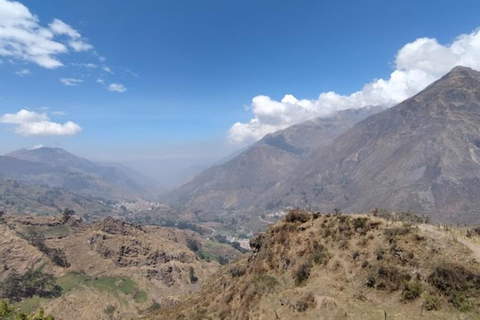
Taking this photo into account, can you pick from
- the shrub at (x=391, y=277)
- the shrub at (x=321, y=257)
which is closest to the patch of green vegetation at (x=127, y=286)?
the shrub at (x=321, y=257)

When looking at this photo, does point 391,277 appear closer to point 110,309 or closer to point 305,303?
point 305,303

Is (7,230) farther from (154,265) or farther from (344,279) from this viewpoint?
(344,279)

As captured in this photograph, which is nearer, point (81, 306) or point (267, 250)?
point (267, 250)

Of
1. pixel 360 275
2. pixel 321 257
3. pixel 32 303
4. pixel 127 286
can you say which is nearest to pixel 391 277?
pixel 360 275

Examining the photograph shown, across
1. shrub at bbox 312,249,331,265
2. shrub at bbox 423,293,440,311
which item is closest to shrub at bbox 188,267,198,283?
shrub at bbox 312,249,331,265

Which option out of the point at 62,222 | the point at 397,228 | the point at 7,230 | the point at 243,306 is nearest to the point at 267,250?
the point at 243,306

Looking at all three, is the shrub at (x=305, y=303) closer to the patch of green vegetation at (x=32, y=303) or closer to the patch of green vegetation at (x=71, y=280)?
the patch of green vegetation at (x=32, y=303)
